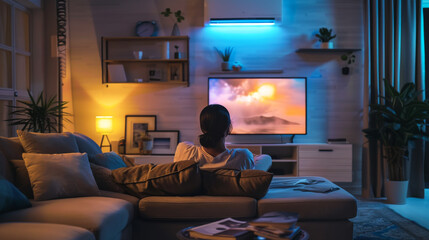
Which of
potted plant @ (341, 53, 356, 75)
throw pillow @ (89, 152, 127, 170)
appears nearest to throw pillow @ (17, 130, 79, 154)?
throw pillow @ (89, 152, 127, 170)

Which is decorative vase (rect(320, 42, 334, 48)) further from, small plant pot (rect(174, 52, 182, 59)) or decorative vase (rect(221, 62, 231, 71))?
small plant pot (rect(174, 52, 182, 59))

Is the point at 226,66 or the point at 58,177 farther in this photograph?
the point at 226,66

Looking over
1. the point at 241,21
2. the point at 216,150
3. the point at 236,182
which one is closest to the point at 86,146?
the point at 216,150

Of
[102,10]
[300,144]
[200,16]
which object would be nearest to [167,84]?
[200,16]

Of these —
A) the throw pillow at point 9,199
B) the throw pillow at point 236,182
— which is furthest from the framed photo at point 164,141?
the throw pillow at point 9,199

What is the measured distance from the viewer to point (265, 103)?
16.7ft

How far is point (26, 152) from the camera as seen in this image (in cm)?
256

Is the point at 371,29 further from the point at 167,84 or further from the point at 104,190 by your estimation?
the point at 104,190

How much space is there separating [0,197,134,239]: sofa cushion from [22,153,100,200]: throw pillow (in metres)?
0.13

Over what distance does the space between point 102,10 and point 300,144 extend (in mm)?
3126

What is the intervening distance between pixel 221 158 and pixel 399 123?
9.47ft

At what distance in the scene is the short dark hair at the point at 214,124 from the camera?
2490 mm

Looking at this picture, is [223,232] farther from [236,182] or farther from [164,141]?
[164,141]

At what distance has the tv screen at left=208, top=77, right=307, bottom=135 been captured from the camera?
5078 millimetres
